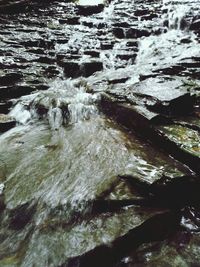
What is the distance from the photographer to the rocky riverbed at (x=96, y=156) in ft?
14.6

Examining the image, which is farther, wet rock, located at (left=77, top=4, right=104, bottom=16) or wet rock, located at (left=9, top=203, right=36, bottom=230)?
wet rock, located at (left=77, top=4, right=104, bottom=16)

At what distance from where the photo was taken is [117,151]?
6000 mm

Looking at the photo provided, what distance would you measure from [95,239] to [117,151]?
205cm

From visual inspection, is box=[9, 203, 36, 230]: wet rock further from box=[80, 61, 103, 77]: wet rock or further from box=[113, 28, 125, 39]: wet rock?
box=[113, 28, 125, 39]: wet rock

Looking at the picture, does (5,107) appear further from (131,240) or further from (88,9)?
(88,9)

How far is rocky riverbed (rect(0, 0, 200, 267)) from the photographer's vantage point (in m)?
4.45

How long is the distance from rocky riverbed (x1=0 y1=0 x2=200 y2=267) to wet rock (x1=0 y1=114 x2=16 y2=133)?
3 cm

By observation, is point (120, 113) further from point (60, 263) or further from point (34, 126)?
point (60, 263)

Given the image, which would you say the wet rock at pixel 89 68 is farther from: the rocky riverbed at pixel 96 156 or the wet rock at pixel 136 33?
the wet rock at pixel 136 33

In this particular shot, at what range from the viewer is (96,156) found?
5.97m

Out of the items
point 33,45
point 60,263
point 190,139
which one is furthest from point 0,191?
point 33,45

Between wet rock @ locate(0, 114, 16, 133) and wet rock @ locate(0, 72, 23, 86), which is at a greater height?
wet rock @ locate(0, 72, 23, 86)

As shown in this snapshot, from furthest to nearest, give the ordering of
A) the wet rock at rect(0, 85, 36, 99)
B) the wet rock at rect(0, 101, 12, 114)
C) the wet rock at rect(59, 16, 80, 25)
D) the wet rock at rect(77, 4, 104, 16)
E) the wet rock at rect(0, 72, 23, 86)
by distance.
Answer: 1. the wet rock at rect(77, 4, 104, 16)
2. the wet rock at rect(59, 16, 80, 25)
3. the wet rock at rect(0, 72, 23, 86)
4. the wet rock at rect(0, 85, 36, 99)
5. the wet rock at rect(0, 101, 12, 114)

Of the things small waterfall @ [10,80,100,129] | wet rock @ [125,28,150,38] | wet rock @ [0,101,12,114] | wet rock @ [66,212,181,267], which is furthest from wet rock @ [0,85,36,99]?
wet rock @ [125,28,150,38]
